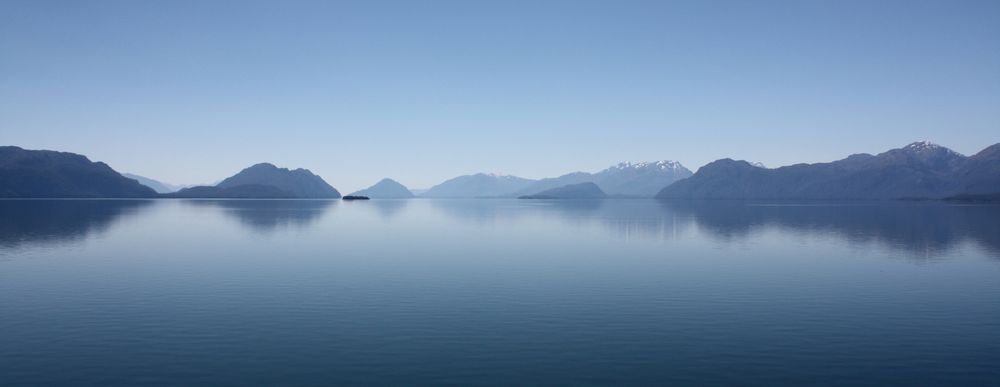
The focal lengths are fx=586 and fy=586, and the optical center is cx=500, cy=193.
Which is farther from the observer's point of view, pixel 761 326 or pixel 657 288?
pixel 657 288

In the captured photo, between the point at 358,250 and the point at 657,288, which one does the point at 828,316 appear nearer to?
the point at 657,288

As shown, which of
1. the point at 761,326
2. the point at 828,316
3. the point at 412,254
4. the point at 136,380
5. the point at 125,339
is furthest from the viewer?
the point at 412,254

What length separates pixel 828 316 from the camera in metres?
38.4

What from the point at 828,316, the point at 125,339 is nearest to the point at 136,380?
the point at 125,339

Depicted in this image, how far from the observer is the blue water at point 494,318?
26.4m

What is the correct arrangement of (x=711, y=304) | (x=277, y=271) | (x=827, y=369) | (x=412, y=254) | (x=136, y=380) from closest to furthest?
1. (x=136, y=380)
2. (x=827, y=369)
3. (x=711, y=304)
4. (x=277, y=271)
5. (x=412, y=254)

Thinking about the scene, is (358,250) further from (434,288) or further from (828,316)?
(828,316)

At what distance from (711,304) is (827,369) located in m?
15.5

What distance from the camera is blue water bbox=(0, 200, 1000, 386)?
26375 mm

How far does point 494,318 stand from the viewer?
122 ft

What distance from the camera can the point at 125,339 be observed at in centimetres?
3123

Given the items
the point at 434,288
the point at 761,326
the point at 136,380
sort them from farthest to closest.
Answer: the point at 434,288
the point at 761,326
the point at 136,380

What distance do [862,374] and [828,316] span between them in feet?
43.9

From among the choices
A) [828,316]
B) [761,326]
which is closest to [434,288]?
[761,326]
